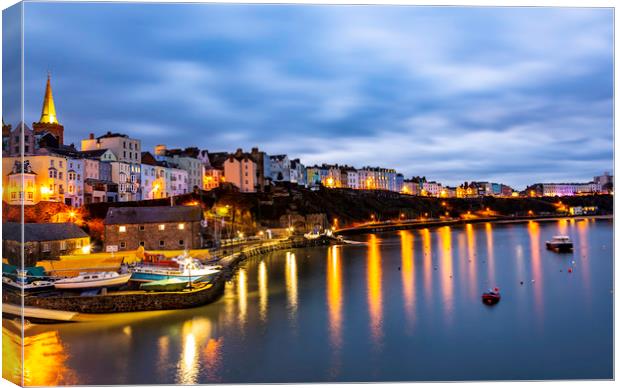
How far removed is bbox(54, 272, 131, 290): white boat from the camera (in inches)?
762

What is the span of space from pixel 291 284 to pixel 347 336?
1072cm

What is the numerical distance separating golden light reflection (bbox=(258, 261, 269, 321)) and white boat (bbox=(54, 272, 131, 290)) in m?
5.59

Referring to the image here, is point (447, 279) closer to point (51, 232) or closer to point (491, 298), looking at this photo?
point (491, 298)

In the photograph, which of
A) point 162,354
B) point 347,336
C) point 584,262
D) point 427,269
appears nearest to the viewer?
point 162,354

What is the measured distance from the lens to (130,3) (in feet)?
36.7

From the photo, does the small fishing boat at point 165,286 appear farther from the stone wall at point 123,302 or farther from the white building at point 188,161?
the white building at point 188,161

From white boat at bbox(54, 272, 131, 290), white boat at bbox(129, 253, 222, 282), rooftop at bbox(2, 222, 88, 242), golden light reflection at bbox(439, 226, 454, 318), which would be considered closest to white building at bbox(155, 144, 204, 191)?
rooftop at bbox(2, 222, 88, 242)

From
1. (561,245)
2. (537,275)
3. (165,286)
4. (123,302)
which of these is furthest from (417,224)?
(123,302)

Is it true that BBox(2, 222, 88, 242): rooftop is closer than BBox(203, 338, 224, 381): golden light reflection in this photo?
No

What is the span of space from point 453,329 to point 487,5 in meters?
10.6

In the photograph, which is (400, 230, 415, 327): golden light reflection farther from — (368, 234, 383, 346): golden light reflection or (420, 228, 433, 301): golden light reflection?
(368, 234, 383, 346): golden light reflection

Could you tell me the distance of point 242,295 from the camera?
875 inches

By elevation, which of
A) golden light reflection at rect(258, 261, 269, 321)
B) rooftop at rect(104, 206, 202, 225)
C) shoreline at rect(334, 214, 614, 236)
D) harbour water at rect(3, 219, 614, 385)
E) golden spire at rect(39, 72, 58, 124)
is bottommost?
harbour water at rect(3, 219, 614, 385)

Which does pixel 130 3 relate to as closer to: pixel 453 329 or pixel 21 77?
pixel 21 77
